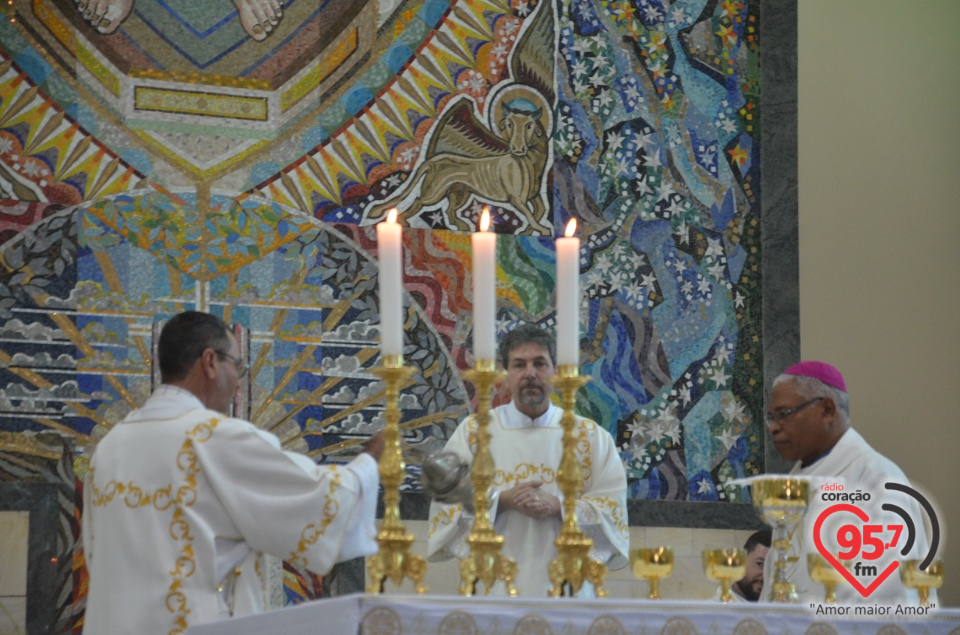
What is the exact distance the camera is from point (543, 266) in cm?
754

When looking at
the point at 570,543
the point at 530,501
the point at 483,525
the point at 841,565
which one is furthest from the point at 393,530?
the point at 530,501

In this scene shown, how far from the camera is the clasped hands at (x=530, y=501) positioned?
19.1ft

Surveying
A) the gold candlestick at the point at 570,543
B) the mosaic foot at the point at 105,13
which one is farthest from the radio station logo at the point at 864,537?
the mosaic foot at the point at 105,13

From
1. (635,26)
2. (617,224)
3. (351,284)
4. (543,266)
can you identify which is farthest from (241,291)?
(635,26)

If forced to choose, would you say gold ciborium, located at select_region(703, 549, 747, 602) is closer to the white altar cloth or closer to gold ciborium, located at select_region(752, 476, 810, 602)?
gold ciborium, located at select_region(752, 476, 810, 602)

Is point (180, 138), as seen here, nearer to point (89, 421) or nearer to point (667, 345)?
point (89, 421)

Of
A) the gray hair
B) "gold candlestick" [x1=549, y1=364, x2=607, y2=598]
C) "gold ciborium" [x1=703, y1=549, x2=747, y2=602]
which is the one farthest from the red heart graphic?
"gold candlestick" [x1=549, y1=364, x2=607, y2=598]

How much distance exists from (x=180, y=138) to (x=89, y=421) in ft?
4.83

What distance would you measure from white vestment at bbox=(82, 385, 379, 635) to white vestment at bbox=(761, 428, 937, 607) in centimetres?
136

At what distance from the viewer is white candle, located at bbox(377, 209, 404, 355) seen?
12.4 feet

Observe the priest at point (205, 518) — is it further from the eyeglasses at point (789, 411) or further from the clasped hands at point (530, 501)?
the eyeglasses at point (789, 411)

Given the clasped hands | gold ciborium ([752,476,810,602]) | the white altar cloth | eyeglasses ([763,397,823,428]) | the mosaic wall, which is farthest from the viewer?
the mosaic wall

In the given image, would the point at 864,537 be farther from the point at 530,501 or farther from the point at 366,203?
the point at 366,203

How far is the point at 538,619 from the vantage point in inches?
138
